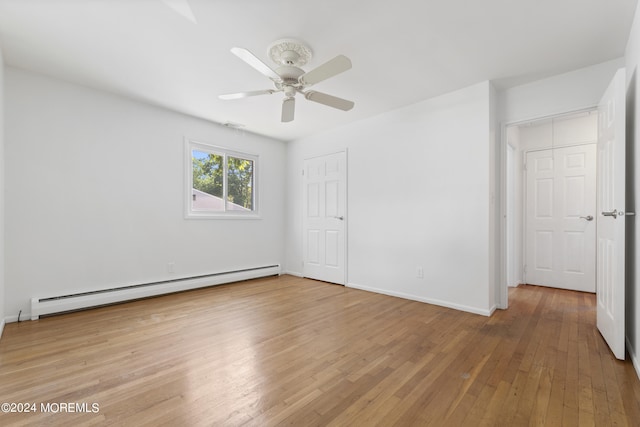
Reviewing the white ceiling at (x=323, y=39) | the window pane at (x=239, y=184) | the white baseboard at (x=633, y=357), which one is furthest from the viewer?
the window pane at (x=239, y=184)

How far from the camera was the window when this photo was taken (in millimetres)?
4161

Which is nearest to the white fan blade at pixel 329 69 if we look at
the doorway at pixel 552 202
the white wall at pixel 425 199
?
the white wall at pixel 425 199

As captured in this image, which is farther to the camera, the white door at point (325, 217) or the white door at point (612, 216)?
the white door at point (325, 217)

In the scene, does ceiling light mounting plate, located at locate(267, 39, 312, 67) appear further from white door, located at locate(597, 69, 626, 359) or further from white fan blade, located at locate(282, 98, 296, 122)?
white door, located at locate(597, 69, 626, 359)

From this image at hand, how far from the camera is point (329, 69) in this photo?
2.08 m

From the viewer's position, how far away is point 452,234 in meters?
3.24

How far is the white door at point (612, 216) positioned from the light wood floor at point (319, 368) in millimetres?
244

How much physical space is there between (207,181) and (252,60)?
2.69 meters

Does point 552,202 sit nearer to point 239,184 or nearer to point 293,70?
point 293,70

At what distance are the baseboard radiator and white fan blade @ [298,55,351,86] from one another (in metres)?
3.09

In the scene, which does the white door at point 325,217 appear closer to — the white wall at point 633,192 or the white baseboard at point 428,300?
the white baseboard at point 428,300

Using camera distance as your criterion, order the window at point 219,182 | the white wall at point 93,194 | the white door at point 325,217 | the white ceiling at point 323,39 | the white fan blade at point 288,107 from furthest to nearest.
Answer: the white door at point 325,217 → the window at point 219,182 → the white wall at point 93,194 → the white fan blade at point 288,107 → the white ceiling at point 323,39

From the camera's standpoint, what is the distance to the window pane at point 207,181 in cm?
420

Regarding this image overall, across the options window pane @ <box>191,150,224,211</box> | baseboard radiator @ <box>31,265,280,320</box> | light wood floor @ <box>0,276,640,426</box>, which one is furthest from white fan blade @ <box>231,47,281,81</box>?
baseboard radiator @ <box>31,265,280,320</box>
